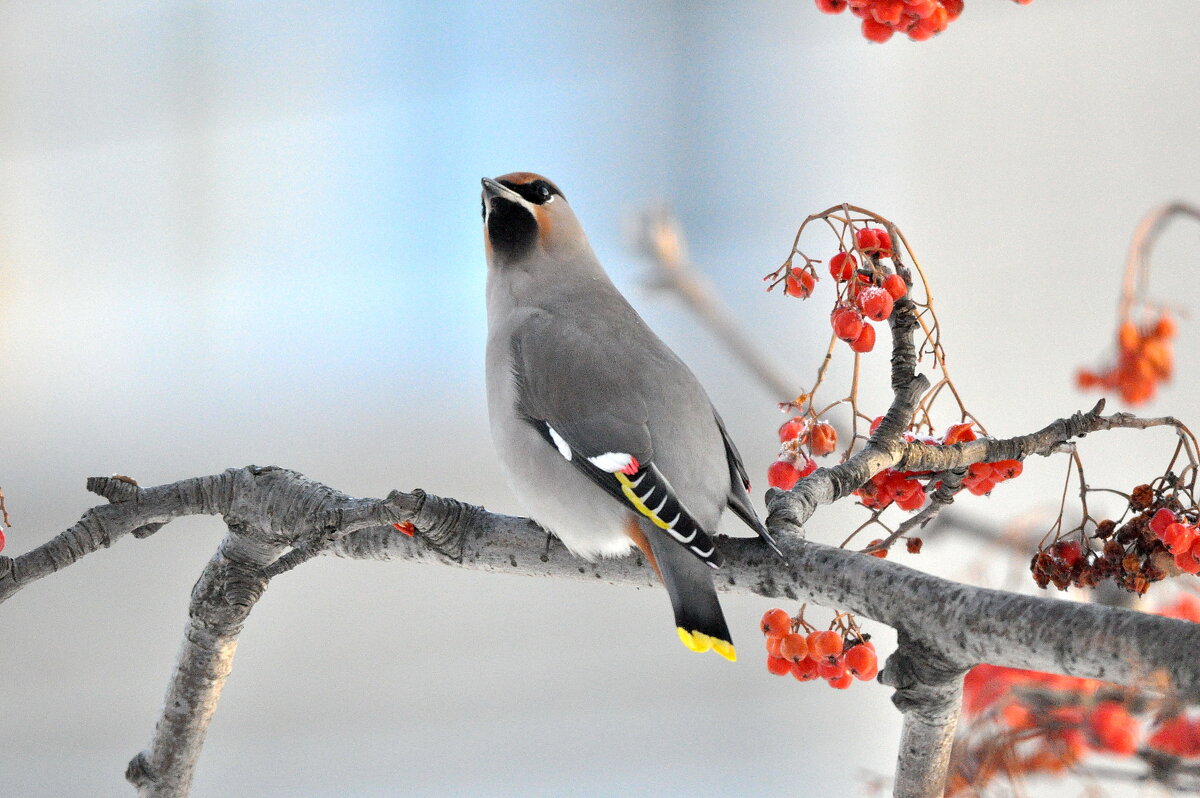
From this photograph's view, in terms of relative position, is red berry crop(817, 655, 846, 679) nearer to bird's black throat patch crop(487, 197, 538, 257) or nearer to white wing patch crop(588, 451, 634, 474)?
white wing patch crop(588, 451, 634, 474)

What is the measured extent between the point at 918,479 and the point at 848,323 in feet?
0.60

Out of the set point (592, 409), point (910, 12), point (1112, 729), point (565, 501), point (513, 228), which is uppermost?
point (910, 12)

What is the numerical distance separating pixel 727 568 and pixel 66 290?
14.7 feet

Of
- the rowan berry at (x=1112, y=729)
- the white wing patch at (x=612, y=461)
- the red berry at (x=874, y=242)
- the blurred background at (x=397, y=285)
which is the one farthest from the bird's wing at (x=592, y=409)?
the blurred background at (x=397, y=285)

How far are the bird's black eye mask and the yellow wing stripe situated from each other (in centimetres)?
59

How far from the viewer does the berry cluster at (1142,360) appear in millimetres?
1710

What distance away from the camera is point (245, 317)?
203 inches

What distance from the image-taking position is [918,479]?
127 cm

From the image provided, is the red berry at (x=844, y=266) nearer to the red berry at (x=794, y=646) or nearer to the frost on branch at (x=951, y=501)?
the frost on branch at (x=951, y=501)

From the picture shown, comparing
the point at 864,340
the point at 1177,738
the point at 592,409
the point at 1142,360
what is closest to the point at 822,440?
the point at 864,340

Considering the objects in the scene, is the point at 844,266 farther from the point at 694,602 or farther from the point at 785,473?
the point at 694,602

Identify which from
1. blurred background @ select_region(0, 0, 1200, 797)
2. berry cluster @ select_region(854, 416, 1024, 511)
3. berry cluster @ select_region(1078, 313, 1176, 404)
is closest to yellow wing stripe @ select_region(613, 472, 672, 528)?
berry cluster @ select_region(854, 416, 1024, 511)

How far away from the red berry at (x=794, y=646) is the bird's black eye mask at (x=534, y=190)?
2.86ft

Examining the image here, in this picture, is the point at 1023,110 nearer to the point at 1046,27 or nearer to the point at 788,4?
the point at 1046,27
